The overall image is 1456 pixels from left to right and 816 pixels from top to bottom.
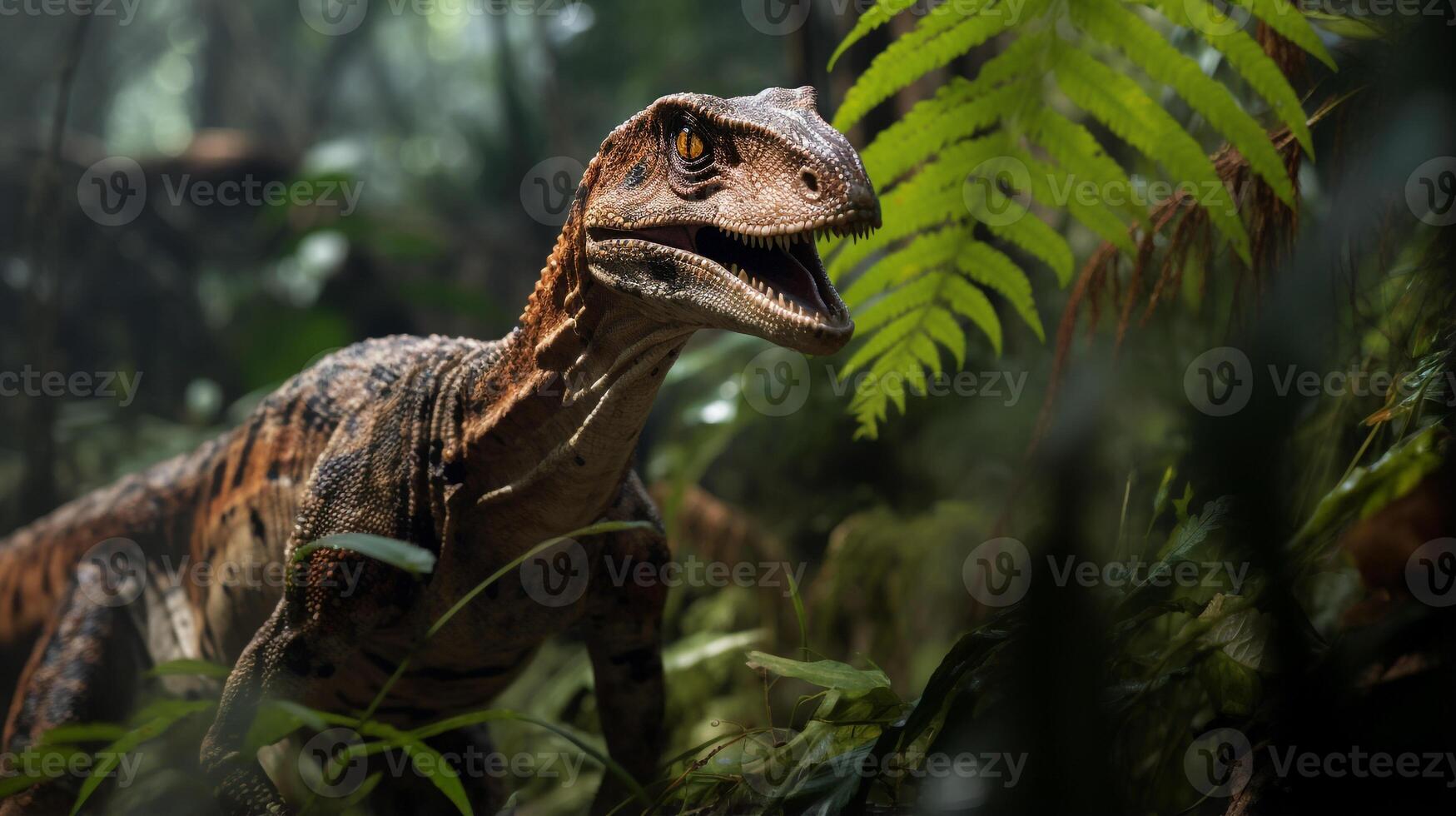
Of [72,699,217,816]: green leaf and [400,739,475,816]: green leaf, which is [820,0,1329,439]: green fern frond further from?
[72,699,217,816]: green leaf

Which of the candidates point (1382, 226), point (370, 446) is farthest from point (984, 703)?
point (370, 446)

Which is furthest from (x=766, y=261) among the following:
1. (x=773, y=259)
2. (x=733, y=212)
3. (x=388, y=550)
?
(x=388, y=550)

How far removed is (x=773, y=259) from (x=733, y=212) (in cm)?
16

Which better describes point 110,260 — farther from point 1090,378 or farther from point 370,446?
point 1090,378

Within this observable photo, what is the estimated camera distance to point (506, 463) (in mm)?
2848

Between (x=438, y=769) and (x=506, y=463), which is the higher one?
(x=506, y=463)

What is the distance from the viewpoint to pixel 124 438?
26.0 ft

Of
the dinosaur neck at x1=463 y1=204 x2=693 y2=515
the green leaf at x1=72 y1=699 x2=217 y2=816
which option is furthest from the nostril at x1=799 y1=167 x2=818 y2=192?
the green leaf at x1=72 y1=699 x2=217 y2=816

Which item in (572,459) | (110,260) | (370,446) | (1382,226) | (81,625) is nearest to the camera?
(1382,226)

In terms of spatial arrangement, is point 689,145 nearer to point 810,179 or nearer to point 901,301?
point 810,179

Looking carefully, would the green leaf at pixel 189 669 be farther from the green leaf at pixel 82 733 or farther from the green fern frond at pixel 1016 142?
the green fern frond at pixel 1016 142

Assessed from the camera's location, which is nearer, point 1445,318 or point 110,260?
point 1445,318

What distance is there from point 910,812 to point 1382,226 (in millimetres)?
1640

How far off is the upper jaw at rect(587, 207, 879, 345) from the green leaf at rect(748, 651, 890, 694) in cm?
67
